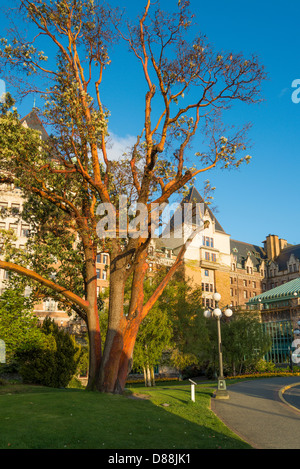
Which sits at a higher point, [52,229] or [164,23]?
[164,23]

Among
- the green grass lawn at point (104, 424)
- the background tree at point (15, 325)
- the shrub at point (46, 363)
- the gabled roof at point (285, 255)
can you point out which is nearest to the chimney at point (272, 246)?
the gabled roof at point (285, 255)

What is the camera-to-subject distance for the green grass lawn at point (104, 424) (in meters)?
7.89

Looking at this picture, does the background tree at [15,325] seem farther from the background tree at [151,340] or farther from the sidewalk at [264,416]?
the background tree at [151,340]

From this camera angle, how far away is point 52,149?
53.3 ft

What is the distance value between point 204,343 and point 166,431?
27290 mm

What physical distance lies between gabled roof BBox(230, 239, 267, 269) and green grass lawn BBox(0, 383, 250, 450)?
6699 cm

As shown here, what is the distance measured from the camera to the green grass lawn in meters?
7.89

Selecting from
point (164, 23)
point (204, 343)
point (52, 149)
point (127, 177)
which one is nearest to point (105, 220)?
point (127, 177)

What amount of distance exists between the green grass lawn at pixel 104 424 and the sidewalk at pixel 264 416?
0.55 m

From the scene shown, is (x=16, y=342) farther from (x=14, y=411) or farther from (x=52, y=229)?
(x=14, y=411)

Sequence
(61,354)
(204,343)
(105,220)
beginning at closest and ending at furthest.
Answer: (105,220) < (61,354) < (204,343)

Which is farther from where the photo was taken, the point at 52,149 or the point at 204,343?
the point at 204,343

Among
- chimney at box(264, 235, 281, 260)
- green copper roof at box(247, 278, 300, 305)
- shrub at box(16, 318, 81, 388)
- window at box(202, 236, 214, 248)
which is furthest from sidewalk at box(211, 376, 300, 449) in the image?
chimney at box(264, 235, 281, 260)

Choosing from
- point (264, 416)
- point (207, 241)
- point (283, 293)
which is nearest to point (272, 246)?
point (207, 241)
